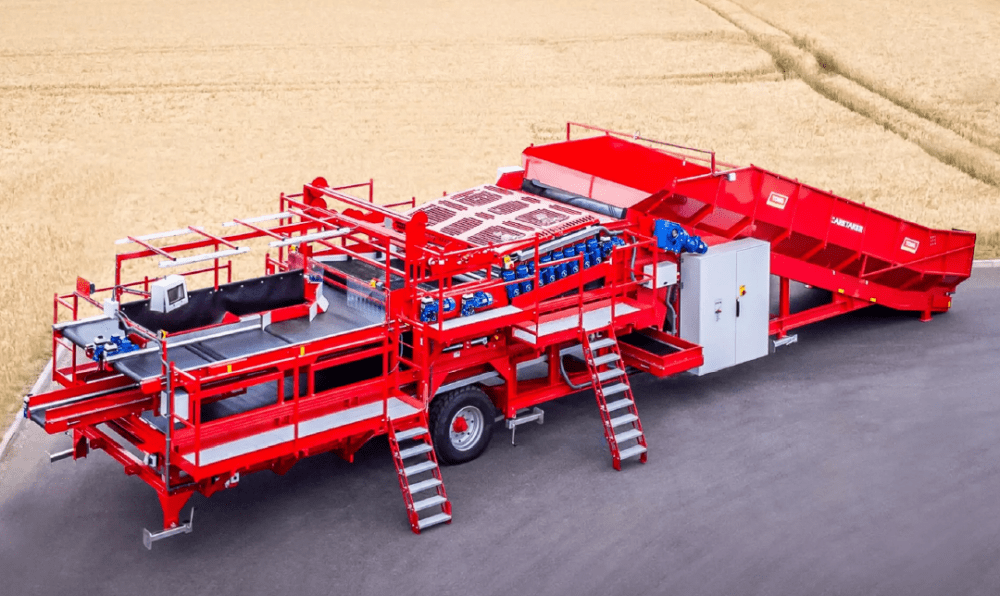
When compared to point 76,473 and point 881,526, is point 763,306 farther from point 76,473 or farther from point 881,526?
point 76,473

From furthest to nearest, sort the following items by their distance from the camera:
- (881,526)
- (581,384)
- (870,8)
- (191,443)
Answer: (870,8)
(581,384)
(881,526)
(191,443)

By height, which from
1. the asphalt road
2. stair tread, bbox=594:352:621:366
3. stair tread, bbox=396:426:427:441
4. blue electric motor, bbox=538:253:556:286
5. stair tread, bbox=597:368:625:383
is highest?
blue electric motor, bbox=538:253:556:286

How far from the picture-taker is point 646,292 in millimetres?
17828

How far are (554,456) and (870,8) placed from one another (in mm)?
34072

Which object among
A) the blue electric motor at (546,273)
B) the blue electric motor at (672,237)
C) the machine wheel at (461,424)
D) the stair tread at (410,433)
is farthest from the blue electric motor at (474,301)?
the blue electric motor at (672,237)

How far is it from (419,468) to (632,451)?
2.92 meters

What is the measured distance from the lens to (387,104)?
3638 cm

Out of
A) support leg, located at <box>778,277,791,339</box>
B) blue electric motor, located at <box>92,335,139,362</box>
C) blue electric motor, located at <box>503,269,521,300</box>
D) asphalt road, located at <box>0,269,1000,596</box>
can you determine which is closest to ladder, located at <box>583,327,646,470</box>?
asphalt road, located at <box>0,269,1000,596</box>

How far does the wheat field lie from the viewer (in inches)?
1158

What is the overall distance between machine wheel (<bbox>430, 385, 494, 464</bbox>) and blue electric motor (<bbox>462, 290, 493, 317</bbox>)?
104cm

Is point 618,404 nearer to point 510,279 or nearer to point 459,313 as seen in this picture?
point 510,279

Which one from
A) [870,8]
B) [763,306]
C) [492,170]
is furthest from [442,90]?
[763,306]

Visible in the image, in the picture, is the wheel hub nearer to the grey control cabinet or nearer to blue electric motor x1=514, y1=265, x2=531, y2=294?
blue electric motor x1=514, y1=265, x2=531, y2=294

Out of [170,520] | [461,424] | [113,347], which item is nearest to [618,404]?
[461,424]
